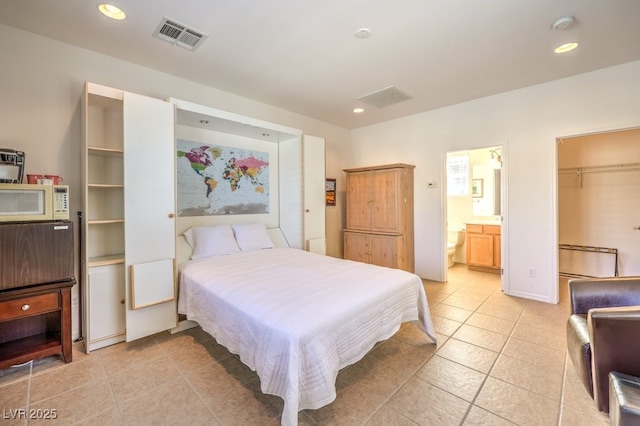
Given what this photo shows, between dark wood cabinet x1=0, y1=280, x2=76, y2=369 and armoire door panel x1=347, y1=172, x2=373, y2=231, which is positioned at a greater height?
armoire door panel x1=347, y1=172, x2=373, y2=231

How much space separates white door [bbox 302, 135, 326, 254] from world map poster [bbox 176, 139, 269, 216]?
60cm

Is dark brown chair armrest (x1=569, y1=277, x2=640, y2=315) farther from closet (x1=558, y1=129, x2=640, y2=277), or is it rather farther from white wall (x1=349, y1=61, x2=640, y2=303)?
closet (x1=558, y1=129, x2=640, y2=277)

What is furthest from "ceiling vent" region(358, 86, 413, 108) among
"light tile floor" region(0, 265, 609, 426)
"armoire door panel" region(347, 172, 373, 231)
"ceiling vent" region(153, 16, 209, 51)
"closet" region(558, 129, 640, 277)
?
"light tile floor" region(0, 265, 609, 426)

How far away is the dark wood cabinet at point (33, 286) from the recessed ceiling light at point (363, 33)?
112 inches

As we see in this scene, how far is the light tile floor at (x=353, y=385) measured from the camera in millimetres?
1621

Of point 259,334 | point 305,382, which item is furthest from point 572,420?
point 259,334

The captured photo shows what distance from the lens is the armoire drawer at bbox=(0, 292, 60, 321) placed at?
6.36 ft

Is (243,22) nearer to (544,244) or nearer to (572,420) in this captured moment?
(572,420)

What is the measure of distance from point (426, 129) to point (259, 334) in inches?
161

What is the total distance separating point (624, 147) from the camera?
396 centimetres

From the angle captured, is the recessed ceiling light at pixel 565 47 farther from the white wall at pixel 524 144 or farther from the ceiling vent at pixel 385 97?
the ceiling vent at pixel 385 97

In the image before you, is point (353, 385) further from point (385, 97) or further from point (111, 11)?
point (385, 97)

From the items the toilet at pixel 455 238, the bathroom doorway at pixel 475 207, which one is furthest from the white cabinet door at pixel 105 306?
the toilet at pixel 455 238

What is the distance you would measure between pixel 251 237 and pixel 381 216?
6.93 feet
